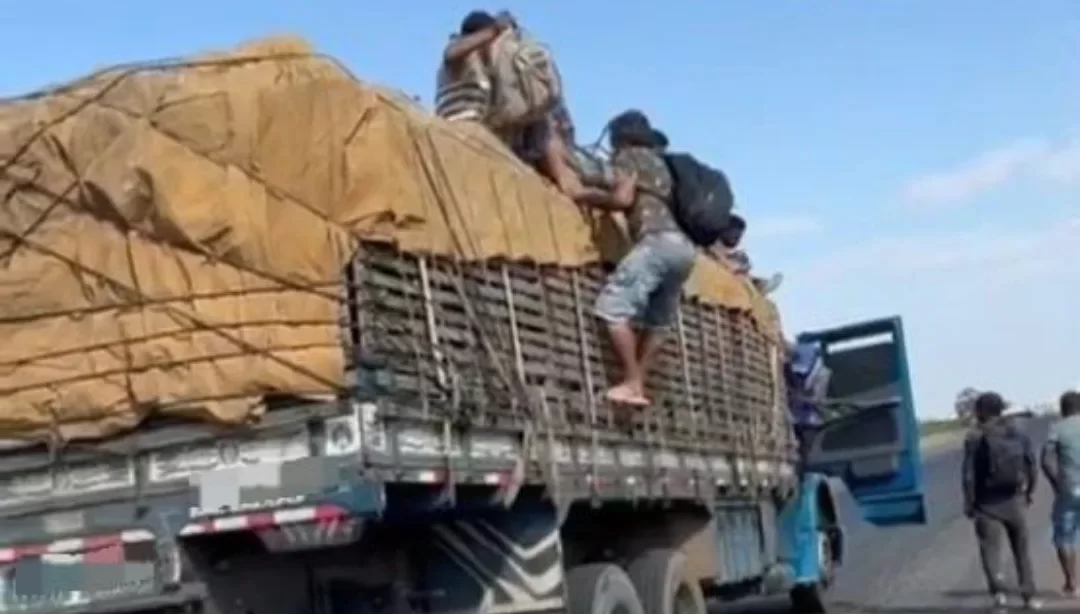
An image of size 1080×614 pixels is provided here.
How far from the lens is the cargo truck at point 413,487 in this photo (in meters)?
7.23

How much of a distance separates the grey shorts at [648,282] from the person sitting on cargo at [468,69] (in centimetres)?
135

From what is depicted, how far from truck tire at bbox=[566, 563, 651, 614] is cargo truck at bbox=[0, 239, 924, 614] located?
11 millimetres

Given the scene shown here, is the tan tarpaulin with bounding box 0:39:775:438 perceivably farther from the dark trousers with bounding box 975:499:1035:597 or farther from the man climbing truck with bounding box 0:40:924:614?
the dark trousers with bounding box 975:499:1035:597

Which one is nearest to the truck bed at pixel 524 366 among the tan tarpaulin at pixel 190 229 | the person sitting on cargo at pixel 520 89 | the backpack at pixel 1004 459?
the tan tarpaulin at pixel 190 229

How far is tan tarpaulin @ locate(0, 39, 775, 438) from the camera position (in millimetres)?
7340

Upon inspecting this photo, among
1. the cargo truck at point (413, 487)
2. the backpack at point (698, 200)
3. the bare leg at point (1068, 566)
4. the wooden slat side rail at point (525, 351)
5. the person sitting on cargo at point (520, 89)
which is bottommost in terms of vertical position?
the bare leg at point (1068, 566)

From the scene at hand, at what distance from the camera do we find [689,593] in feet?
36.0

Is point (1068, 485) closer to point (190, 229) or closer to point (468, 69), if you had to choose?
point (468, 69)

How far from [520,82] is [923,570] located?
9.96 m

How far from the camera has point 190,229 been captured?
7422 mm

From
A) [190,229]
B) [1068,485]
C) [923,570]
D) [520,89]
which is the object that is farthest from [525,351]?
[923,570]

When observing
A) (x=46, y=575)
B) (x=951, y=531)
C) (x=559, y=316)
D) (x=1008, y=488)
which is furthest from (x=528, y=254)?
(x=951, y=531)

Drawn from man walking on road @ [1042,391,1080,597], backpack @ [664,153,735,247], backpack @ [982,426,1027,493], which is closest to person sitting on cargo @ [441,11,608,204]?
backpack @ [664,153,735,247]

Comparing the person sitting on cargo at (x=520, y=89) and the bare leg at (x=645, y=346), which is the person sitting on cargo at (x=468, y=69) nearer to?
the person sitting on cargo at (x=520, y=89)
